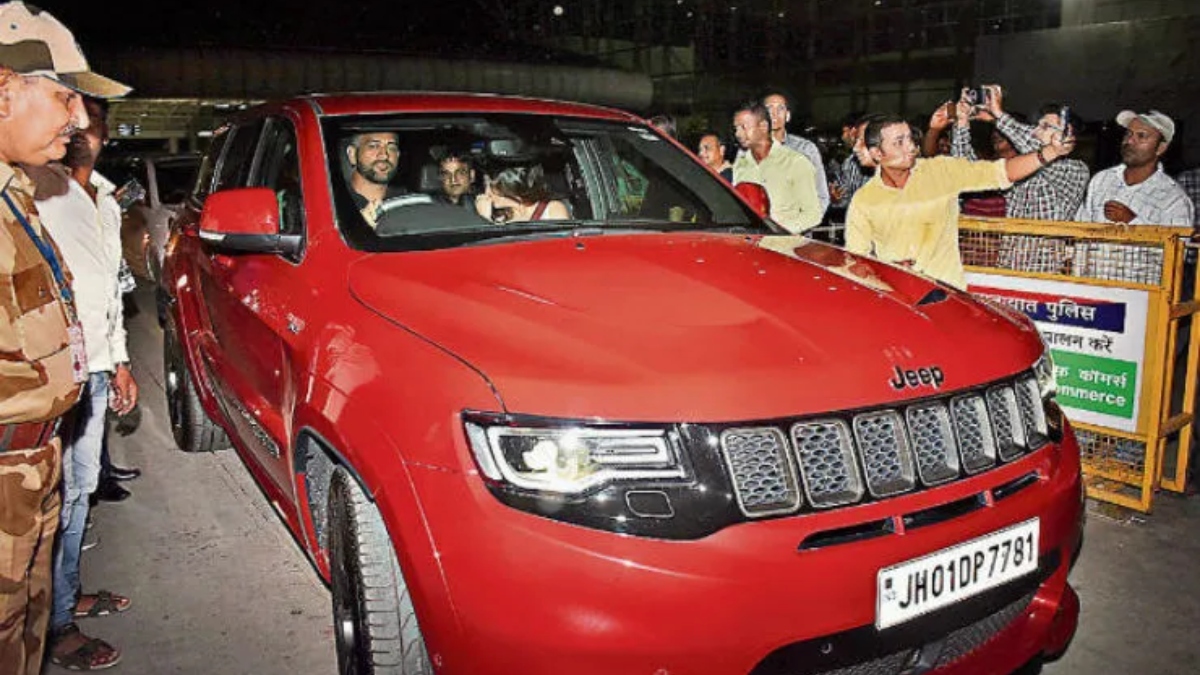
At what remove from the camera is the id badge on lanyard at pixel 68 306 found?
2.13m

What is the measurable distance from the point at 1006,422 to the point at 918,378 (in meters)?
0.37

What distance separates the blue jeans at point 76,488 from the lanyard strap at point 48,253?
0.80 metres

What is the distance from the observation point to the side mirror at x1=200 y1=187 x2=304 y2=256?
9.43 ft

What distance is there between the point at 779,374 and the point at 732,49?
3617 cm

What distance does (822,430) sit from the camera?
6.55 feet

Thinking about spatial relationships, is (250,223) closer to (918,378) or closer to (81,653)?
(81,653)

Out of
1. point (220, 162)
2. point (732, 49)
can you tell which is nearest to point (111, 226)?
point (220, 162)

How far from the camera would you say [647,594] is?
5.97 feet

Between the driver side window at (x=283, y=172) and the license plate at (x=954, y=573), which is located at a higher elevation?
the driver side window at (x=283, y=172)

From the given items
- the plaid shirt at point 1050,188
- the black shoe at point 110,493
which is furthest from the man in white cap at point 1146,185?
the black shoe at point 110,493

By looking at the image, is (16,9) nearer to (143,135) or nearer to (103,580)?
(103,580)

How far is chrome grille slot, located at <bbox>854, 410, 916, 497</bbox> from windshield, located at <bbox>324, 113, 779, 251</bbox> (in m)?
1.34

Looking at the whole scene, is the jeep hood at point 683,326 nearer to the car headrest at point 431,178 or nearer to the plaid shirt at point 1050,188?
the car headrest at point 431,178

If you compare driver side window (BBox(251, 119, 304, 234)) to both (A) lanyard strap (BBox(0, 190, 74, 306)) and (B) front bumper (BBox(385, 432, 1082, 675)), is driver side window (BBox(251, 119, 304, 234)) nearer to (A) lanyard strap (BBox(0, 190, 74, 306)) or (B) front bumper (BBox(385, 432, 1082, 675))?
(A) lanyard strap (BBox(0, 190, 74, 306))
